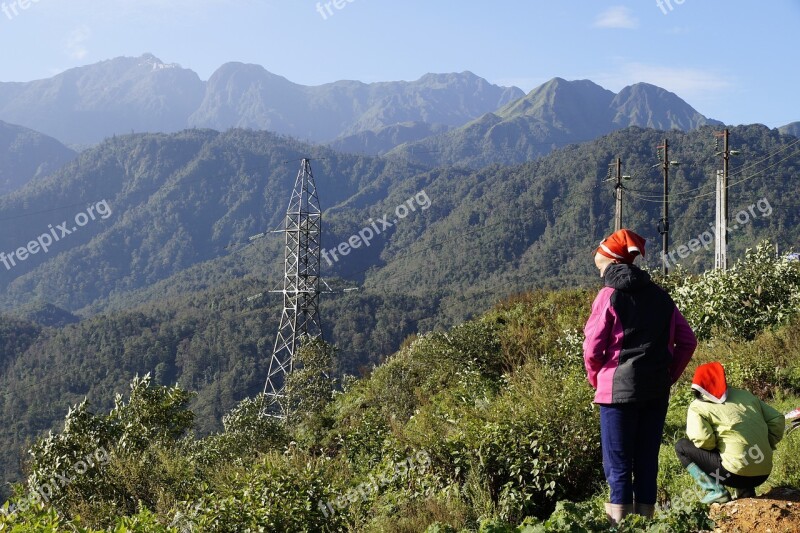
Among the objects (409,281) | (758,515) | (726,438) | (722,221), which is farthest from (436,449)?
(409,281)

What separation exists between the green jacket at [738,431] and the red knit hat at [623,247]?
1243 mm

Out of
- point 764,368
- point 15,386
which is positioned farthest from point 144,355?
point 764,368

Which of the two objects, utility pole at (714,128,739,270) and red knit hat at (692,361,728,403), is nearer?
red knit hat at (692,361,728,403)

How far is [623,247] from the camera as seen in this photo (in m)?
4.06

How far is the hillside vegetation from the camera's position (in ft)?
16.3

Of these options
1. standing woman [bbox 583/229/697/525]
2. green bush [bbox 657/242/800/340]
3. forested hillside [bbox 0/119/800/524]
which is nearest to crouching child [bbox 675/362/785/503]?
standing woman [bbox 583/229/697/525]

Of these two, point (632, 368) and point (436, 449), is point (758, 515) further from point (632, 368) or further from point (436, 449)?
point (436, 449)

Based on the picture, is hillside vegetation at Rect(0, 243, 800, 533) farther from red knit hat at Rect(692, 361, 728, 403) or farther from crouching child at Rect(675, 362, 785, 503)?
red knit hat at Rect(692, 361, 728, 403)

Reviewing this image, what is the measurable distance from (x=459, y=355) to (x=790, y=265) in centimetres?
509

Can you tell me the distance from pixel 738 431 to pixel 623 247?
1455mm

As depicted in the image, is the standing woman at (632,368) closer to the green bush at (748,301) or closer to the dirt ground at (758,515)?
the dirt ground at (758,515)

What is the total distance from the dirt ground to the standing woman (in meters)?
0.43

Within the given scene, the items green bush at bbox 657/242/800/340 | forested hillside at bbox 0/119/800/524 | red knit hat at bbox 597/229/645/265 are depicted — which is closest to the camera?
red knit hat at bbox 597/229/645/265

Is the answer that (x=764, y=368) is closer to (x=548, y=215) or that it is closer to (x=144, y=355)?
(x=144, y=355)
